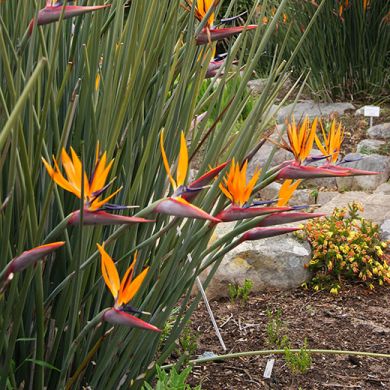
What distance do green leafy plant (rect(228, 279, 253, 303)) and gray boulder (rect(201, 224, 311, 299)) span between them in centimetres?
7

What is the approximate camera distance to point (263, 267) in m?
3.38

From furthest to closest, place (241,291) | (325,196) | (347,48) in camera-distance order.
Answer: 1. (347,48)
2. (325,196)
3. (241,291)

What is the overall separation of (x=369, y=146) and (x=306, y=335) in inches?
131

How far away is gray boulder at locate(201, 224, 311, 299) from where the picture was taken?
329cm

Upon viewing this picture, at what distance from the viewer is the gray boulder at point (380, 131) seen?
240 inches

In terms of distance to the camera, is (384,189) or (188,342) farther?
(384,189)

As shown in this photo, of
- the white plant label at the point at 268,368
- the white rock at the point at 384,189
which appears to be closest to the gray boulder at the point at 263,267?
the white plant label at the point at 268,368

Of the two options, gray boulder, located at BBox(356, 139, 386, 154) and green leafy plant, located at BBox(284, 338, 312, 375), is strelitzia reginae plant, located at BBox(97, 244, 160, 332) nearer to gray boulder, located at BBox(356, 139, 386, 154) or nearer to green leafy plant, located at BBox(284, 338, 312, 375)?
green leafy plant, located at BBox(284, 338, 312, 375)

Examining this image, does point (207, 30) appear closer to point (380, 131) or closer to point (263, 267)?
point (263, 267)

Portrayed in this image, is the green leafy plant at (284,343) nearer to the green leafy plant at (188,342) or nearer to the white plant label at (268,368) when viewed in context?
the white plant label at (268,368)

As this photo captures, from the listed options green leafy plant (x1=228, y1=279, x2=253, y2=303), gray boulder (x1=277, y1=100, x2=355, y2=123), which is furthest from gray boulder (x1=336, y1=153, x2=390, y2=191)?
green leafy plant (x1=228, y1=279, x2=253, y2=303)

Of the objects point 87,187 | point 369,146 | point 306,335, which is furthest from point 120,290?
point 369,146

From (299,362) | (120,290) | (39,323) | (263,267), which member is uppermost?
(120,290)

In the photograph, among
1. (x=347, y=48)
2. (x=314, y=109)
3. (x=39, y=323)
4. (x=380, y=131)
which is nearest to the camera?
(x=39, y=323)
